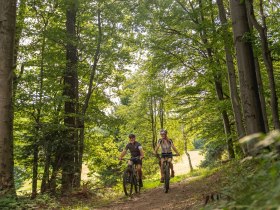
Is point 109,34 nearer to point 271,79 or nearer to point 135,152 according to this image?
point 135,152

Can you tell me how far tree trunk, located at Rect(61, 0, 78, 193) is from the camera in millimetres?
12430

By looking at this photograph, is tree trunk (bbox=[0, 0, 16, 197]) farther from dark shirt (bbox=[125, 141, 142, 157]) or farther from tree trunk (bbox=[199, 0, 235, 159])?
tree trunk (bbox=[199, 0, 235, 159])

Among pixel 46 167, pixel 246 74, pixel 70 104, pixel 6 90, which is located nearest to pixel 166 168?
pixel 246 74

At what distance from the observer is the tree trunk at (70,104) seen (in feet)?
40.8

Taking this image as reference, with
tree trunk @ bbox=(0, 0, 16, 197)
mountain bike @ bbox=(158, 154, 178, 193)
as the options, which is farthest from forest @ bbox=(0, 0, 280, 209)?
mountain bike @ bbox=(158, 154, 178, 193)

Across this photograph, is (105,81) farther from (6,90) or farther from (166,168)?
(6,90)

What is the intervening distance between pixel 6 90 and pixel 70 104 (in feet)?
22.9

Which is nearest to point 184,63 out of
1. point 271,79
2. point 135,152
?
point 135,152

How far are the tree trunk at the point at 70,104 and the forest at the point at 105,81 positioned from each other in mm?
44

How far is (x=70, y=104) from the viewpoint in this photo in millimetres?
14391

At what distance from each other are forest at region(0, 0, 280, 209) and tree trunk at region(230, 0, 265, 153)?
0.02 meters

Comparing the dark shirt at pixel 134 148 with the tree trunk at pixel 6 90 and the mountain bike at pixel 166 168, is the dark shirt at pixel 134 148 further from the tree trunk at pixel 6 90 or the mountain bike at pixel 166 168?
the tree trunk at pixel 6 90

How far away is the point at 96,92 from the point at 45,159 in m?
6.24

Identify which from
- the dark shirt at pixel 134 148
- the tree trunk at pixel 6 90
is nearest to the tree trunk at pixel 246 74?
the dark shirt at pixel 134 148
